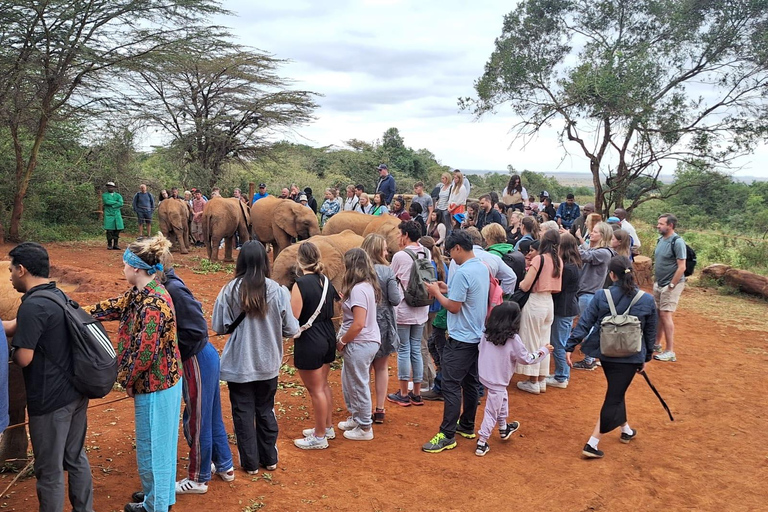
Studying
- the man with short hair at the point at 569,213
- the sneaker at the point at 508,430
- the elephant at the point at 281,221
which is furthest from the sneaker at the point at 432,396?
the man with short hair at the point at 569,213

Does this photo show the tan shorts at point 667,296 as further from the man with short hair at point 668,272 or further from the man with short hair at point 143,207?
the man with short hair at point 143,207

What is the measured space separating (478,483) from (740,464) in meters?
2.40

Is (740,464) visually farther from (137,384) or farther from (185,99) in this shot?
(185,99)

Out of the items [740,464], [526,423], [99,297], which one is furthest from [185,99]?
[740,464]

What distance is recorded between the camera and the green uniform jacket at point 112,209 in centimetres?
1452

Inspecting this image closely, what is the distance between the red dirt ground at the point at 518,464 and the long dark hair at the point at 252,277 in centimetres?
133

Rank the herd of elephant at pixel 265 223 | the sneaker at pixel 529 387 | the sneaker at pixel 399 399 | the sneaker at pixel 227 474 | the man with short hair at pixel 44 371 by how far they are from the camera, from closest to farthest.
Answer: the man with short hair at pixel 44 371 → the sneaker at pixel 227 474 → the sneaker at pixel 399 399 → the sneaker at pixel 529 387 → the herd of elephant at pixel 265 223

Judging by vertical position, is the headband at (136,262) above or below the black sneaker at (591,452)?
above

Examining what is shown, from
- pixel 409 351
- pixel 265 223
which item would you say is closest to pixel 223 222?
pixel 265 223

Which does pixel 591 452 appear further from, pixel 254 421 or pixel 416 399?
pixel 254 421

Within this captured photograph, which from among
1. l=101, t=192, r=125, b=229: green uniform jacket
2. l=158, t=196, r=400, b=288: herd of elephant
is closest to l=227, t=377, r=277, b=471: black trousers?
l=158, t=196, r=400, b=288: herd of elephant

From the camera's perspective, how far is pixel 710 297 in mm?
12945

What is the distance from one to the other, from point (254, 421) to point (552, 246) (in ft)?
11.5

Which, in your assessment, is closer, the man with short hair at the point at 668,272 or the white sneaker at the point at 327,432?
the white sneaker at the point at 327,432
